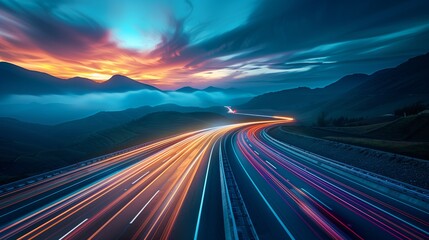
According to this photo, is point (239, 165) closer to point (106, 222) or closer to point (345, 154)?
point (345, 154)

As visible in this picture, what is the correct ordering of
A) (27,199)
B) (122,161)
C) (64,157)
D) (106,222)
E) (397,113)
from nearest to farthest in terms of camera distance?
(106,222)
(27,199)
(122,161)
(397,113)
(64,157)

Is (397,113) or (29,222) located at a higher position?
(397,113)

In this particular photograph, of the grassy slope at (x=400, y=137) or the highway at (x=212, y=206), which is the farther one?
the grassy slope at (x=400, y=137)

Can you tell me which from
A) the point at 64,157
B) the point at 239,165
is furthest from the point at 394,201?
the point at 64,157

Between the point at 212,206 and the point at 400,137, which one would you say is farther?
the point at 400,137

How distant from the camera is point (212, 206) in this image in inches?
703

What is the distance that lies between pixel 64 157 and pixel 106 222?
10126cm

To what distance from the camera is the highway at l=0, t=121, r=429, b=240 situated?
13.9 meters

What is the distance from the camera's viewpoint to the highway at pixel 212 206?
1390 centimetres

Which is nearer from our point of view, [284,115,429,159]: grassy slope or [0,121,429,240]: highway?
[0,121,429,240]: highway

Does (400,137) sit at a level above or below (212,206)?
above

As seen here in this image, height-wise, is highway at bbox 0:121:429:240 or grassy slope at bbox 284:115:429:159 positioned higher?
grassy slope at bbox 284:115:429:159

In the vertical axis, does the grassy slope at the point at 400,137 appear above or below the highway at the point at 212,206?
above

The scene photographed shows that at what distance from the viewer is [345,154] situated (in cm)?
3238
